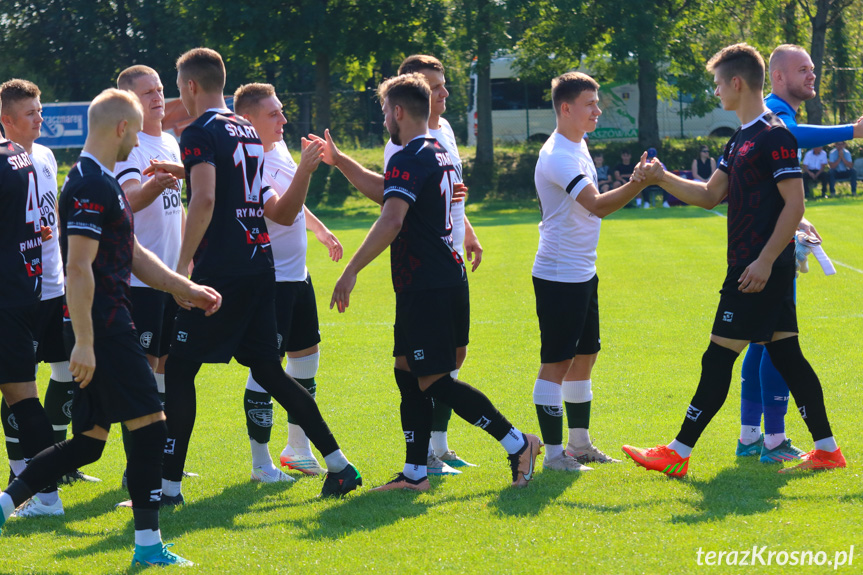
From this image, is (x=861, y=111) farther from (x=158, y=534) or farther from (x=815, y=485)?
(x=158, y=534)

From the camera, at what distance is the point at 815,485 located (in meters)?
4.88

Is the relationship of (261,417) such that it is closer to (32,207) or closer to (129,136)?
(32,207)

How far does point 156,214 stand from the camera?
557cm

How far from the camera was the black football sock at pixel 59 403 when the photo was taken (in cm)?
572

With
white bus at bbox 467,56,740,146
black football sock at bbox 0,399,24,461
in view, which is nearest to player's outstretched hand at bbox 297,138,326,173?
black football sock at bbox 0,399,24,461

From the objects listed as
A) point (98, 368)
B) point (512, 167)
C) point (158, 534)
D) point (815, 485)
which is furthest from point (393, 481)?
point (512, 167)

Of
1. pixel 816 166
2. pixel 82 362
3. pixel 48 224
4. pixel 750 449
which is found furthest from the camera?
pixel 816 166

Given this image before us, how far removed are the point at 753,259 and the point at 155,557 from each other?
346cm

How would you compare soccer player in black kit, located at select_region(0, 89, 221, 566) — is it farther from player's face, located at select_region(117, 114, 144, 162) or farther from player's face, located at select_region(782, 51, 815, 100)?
player's face, located at select_region(782, 51, 815, 100)

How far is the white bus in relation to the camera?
118 feet

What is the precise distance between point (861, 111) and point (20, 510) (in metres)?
36.0

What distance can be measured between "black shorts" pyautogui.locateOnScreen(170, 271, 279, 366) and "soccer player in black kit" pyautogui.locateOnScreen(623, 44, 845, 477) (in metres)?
2.24

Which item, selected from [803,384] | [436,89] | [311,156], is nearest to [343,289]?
[311,156]

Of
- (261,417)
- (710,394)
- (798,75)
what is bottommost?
(261,417)
